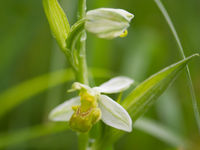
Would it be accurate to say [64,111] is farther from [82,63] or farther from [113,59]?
[113,59]

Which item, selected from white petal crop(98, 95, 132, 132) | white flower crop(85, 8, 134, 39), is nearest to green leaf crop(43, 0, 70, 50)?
white flower crop(85, 8, 134, 39)

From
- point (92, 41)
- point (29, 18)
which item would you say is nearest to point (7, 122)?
point (29, 18)

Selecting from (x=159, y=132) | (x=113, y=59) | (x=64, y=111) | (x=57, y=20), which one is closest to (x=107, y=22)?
(x=57, y=20)

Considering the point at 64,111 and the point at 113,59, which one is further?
the point at 113,59

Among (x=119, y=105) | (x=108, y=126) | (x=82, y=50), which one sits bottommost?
(x=108, y=126)

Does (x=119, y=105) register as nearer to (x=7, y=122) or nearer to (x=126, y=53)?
(x=126, y=53)

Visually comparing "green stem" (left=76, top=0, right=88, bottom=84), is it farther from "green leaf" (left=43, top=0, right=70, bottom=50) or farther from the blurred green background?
the blurred green background
